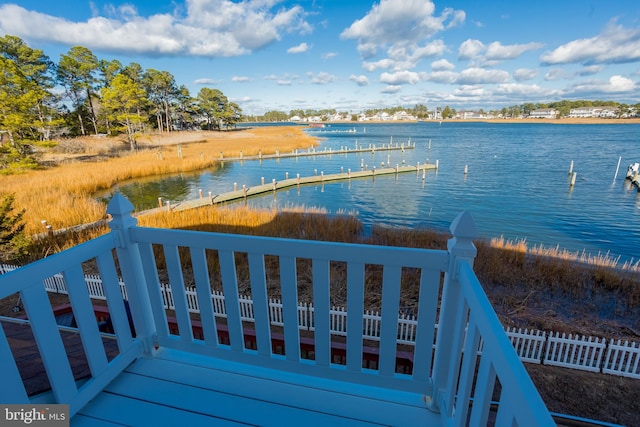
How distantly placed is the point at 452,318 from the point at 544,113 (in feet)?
545

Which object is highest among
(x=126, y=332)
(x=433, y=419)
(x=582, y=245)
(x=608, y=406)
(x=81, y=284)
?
(x=81, y=284)

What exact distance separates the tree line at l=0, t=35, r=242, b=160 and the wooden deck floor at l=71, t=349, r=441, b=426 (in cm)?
2195

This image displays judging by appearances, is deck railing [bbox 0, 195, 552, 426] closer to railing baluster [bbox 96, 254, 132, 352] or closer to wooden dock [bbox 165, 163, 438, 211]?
railing baluster [bbox 96, 254, 132, 352]

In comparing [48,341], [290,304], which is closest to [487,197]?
[290,304]

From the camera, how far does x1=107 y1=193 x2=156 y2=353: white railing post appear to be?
2051mm

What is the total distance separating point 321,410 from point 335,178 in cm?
2196

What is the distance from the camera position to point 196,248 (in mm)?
1983

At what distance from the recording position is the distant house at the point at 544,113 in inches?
5069

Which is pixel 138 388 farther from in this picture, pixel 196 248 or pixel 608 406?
pixel 608 406

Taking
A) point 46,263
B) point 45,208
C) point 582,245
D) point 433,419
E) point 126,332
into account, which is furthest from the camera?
point 582,245

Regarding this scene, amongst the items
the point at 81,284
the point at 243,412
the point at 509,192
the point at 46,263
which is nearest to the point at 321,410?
the point at 243,412

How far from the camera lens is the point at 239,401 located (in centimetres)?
189

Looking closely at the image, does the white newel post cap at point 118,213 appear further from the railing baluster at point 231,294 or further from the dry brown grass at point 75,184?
the dry brown grass at point 75,184

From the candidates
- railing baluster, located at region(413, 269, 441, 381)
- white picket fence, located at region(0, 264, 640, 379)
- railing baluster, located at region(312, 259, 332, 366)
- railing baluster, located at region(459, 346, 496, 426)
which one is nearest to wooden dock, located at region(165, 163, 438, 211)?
white picket fence, located at region(0, 264, 640, 379)
